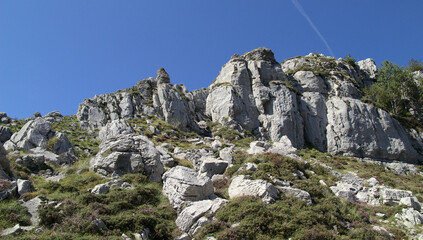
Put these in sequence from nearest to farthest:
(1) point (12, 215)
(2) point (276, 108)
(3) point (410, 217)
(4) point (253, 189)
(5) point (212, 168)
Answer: (1) point (12, 215), (3) point (410, 217), (4) point (253, 189), (5) point (212, 168), (2) point (276, 108)

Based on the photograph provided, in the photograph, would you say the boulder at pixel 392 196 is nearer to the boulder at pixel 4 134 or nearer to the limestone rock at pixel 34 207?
the limestone rock at pixel 34 207

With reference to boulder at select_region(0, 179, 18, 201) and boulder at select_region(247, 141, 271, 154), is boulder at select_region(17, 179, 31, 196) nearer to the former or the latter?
boulder at select_region(0, 179, 18, 201)

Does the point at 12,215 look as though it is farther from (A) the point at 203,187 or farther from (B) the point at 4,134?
(B) the point at 4,134

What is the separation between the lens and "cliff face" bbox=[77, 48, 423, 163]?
179 ft

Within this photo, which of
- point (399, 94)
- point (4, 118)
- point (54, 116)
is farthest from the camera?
point (54, 116)

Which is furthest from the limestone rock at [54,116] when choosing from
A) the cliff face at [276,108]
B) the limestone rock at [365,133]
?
the limestone rock at [365,133]

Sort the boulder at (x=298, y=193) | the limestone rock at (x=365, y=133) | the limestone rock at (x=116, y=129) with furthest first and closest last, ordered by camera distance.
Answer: the limestone rock at (x=365, y=133) → the limestone rock at (x=116, y=129) → the boulder at (x=298, y=193)

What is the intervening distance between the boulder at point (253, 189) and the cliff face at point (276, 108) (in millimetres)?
35745

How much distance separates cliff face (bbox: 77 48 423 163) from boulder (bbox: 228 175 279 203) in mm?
35745

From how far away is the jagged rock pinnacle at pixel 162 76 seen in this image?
63875 mm

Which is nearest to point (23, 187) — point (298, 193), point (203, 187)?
point (203, 187)

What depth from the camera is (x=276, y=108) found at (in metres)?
57.2

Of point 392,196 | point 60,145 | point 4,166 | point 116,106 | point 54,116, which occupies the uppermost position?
point 54,116

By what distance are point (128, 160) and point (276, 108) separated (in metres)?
40.2
